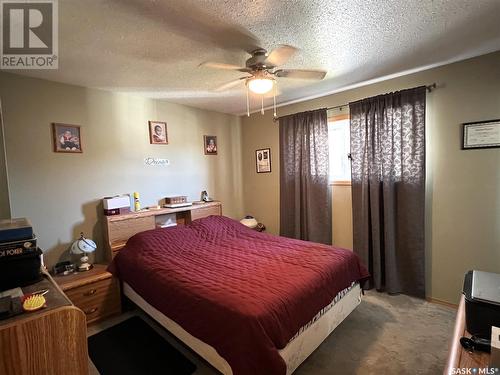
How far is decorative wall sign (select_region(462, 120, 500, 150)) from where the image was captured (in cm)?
221

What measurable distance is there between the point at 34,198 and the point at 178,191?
5.07 feet

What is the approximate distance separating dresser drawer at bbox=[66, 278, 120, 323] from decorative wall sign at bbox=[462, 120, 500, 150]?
367 centimetres

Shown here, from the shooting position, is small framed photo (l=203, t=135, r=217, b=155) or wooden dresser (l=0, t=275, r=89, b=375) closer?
wooden dresser (l=0, t=275, r=89, b=375)

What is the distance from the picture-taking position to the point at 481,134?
2.28 m

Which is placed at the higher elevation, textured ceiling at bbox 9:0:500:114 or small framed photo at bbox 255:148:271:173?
textured ceiling at bbox 9:0:500:114

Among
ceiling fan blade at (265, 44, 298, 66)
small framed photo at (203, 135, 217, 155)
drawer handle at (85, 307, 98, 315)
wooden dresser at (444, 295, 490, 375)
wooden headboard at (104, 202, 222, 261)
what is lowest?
drawer handle at (85, 307, 98, 315)

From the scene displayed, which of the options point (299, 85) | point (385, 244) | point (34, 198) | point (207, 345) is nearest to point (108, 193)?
point (34, 198)

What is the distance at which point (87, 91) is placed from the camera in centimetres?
273

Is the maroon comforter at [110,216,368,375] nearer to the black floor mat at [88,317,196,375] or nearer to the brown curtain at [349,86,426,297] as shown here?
the black floor mat at [88,317,196,375]

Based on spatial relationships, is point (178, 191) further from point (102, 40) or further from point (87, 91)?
point (102, 40)

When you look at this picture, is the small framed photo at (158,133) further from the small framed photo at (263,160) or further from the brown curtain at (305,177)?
the brown curtain at (305,177)

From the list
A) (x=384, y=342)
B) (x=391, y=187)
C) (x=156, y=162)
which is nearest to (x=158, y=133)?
(x=156, y=162)

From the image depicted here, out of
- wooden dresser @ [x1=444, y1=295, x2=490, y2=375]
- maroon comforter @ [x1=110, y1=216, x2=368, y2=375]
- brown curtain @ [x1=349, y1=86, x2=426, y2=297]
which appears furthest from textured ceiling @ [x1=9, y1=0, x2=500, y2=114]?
wooden dresser @ [x1=444, y1=295, x2=490, y2=375]

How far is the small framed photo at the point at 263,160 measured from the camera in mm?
3971
